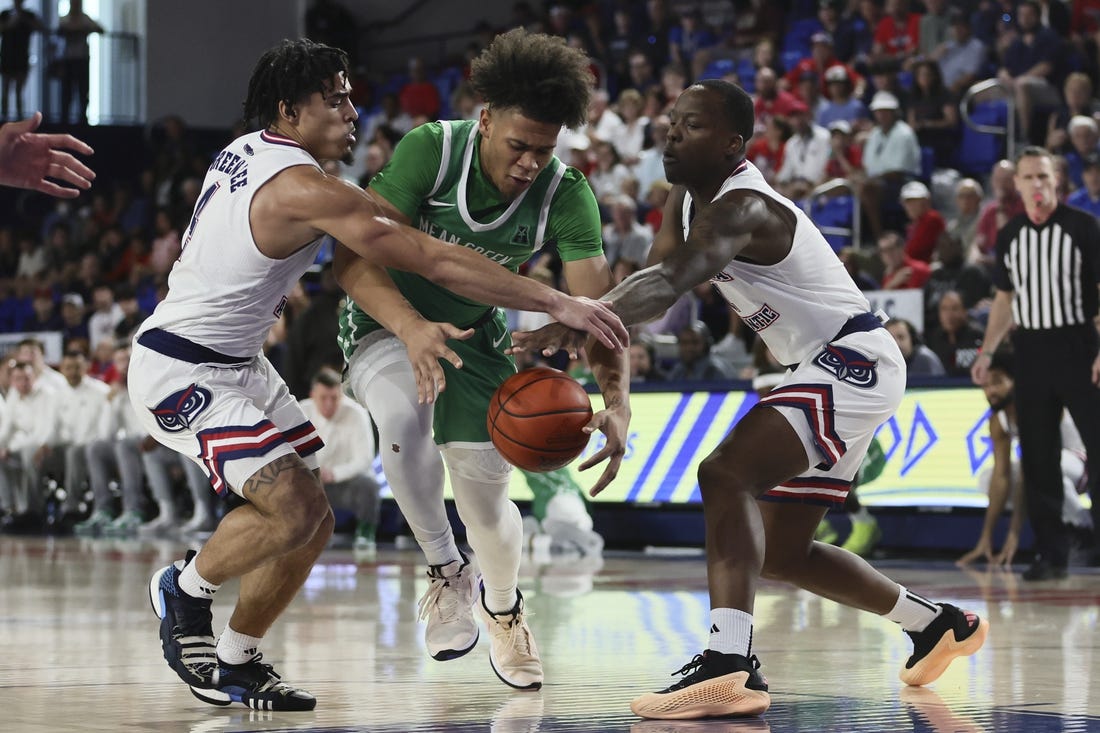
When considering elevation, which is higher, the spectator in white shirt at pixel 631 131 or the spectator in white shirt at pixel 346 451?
the spectator in white shirt at pixel 631 131

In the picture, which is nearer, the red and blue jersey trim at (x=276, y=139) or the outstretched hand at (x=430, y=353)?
the outstretched hand at (x=430, y=353)

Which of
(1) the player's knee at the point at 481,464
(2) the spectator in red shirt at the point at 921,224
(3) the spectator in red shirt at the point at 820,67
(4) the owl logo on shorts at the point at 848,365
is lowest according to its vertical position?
(1) the player's knee at the point at 481,464

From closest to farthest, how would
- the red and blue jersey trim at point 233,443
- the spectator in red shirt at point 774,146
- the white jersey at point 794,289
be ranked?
the red and blue jersey trim at point 233,443, the white jersey at point 794,289, the spectator in red shirt at point 774,146

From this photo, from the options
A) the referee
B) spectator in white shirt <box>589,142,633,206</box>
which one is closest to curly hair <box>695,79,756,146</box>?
the referee

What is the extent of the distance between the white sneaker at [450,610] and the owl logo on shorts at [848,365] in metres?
1.50

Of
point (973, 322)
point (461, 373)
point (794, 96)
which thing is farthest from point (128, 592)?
point (794, 96)

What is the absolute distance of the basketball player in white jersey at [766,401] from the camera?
4.78 meters

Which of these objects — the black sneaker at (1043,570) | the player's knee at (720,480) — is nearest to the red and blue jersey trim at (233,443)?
the player's knee at (720,480)

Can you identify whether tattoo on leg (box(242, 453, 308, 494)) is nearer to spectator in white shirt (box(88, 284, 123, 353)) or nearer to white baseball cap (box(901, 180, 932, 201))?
white baseball cap (box(901, 180, 932, 201))

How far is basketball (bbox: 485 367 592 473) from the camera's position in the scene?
4918 mm

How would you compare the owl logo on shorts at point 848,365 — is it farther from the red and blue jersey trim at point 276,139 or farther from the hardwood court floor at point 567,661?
the red and blue jersey trim at point 276,139

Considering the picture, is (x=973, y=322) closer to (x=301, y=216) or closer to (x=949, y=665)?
(x=949, y=665)

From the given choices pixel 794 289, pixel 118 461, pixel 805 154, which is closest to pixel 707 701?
pixel 794 289

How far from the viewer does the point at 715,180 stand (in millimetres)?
5184
